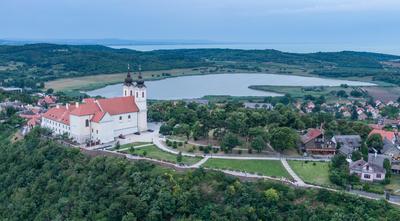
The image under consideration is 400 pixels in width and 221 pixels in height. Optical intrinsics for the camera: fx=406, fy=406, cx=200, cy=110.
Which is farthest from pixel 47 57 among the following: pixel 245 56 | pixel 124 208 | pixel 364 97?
pixel 124 208


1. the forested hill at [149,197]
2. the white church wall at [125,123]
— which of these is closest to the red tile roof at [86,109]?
the white church wall at [125,123]

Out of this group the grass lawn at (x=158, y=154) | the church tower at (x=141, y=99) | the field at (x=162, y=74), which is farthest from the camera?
the field at (x=162, y=74)

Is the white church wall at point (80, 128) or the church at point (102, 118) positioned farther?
the church at point (102, 118)

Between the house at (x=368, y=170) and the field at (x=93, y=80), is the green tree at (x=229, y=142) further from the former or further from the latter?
the field at (x=93, y=80)

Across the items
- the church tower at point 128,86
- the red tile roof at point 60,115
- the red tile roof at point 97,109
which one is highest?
the church tower at point 128,86

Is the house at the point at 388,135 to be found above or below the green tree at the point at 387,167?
above

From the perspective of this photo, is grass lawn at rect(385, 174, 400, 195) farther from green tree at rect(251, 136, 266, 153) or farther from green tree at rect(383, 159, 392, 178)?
green tree at rect(251, 136, 266, 153)

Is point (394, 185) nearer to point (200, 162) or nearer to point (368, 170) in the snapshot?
point (368, 170)
